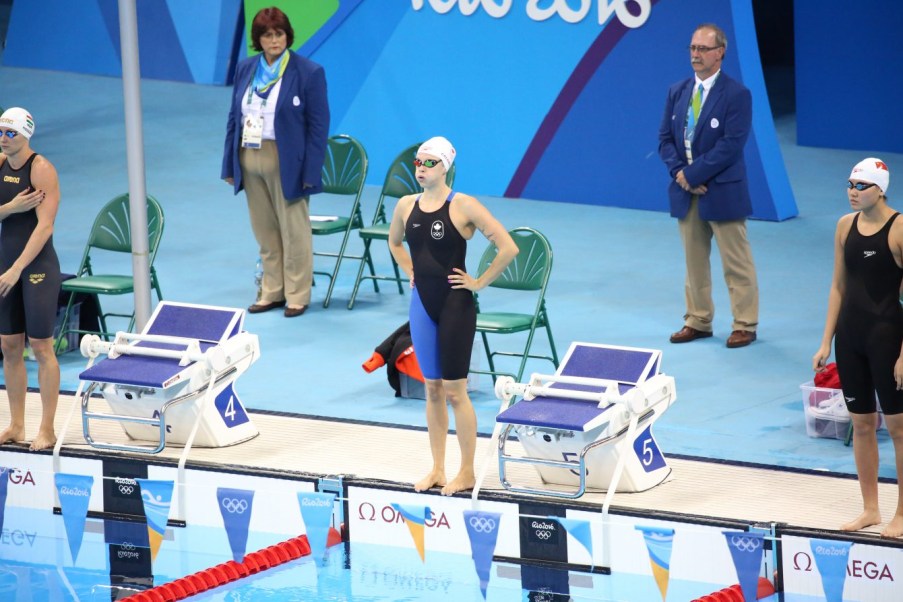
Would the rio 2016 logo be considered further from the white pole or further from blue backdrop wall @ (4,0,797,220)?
the white pole

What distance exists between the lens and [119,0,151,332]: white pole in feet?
28.1

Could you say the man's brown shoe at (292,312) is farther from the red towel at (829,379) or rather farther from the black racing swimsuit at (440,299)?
the red towel at (829,379)

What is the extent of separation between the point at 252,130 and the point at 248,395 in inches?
82.1

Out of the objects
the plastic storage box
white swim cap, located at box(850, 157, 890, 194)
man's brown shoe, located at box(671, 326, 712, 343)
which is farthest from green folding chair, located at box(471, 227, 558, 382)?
white swim cap, located at box(850, 157, 890, 194)

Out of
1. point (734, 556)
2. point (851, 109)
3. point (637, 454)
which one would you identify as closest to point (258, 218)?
point (637, 454)

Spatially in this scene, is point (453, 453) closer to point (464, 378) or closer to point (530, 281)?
point (464, 378)

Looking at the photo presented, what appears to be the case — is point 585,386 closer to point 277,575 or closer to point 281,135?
point 277,575

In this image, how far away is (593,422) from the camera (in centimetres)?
675

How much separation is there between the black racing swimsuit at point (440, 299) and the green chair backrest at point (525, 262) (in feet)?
5.76

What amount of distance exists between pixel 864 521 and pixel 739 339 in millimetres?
3248

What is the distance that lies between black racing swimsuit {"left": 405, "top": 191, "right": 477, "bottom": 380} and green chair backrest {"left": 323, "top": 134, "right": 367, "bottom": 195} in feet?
13.7

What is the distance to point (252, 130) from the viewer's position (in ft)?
33.8

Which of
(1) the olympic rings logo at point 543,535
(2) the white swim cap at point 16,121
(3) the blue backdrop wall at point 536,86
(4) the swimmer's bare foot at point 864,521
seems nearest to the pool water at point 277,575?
(1) the olympic rings logo at point 543,535

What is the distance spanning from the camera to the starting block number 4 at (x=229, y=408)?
7941 mm
